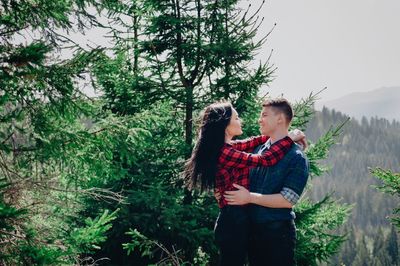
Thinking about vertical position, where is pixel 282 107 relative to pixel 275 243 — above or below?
above

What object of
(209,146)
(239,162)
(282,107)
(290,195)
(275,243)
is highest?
(282,107)

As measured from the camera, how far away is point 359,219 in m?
133

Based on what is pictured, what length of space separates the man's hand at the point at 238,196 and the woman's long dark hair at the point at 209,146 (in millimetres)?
258

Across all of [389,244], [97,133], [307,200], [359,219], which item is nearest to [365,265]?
[389,244]

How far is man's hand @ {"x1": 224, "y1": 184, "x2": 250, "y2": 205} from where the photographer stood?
11.1 ft

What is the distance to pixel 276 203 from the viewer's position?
10.9 ft

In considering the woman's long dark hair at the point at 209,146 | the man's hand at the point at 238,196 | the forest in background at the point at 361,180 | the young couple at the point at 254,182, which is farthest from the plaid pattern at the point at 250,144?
the forest in background at the point at 361,180

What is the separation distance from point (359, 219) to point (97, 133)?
5665 inches

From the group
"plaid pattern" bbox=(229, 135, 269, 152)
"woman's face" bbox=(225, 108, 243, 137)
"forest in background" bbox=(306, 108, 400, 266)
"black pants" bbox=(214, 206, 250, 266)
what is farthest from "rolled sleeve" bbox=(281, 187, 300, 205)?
"forest in background" bbox=(306, 108, 400, 266)

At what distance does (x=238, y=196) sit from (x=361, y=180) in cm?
17575

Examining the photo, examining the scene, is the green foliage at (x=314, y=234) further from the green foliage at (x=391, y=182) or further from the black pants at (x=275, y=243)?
the black pants at (x=275, y=243)

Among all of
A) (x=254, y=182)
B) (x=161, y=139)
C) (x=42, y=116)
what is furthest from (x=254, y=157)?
(x=161, y=139)

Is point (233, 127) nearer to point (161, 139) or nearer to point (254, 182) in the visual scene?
point (254, 182)

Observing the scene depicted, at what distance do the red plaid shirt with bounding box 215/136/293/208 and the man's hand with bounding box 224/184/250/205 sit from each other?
0.41ft
